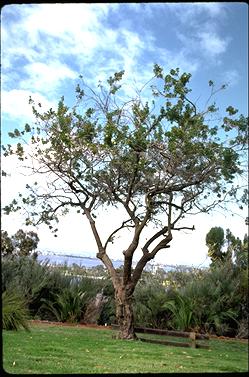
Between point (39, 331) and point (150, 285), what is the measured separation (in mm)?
2212

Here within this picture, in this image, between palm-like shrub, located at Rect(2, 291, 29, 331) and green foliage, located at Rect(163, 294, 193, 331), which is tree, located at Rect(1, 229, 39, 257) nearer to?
green foliage, located at Rect(163, 294, 193, 331)

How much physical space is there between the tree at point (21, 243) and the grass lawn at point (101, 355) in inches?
112

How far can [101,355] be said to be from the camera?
488 cm

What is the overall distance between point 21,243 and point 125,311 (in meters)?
3.75

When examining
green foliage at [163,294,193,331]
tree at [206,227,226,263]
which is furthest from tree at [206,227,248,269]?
green foliage at [163,294,193,331]

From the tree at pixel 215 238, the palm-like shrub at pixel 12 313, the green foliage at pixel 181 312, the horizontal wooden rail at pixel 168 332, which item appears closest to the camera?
the palm-like shrub at pixel 12 313

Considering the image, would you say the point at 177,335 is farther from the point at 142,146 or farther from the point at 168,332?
the point at 142,146

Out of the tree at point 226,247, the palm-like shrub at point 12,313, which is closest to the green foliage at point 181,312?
the tree at point 226,247

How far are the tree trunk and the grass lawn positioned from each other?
0.70 feet

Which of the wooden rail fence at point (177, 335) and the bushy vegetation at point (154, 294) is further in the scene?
the bushy vegetation at point (154, 294)

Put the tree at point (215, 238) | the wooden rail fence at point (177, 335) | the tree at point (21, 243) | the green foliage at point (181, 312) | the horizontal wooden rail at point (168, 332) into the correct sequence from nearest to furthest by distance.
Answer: the wooden rail fence at point (177, 335), the tree at point (215, 238), the horizontal wooden rail at point (168, 332), the green foliage at point (181, 312), the tree at point (21, 243)

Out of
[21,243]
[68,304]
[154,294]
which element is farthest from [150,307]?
[21,243]

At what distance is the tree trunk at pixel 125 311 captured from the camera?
20.9ft

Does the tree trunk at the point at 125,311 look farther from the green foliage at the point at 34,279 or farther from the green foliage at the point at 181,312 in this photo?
the green foliage at the point at 34,279
